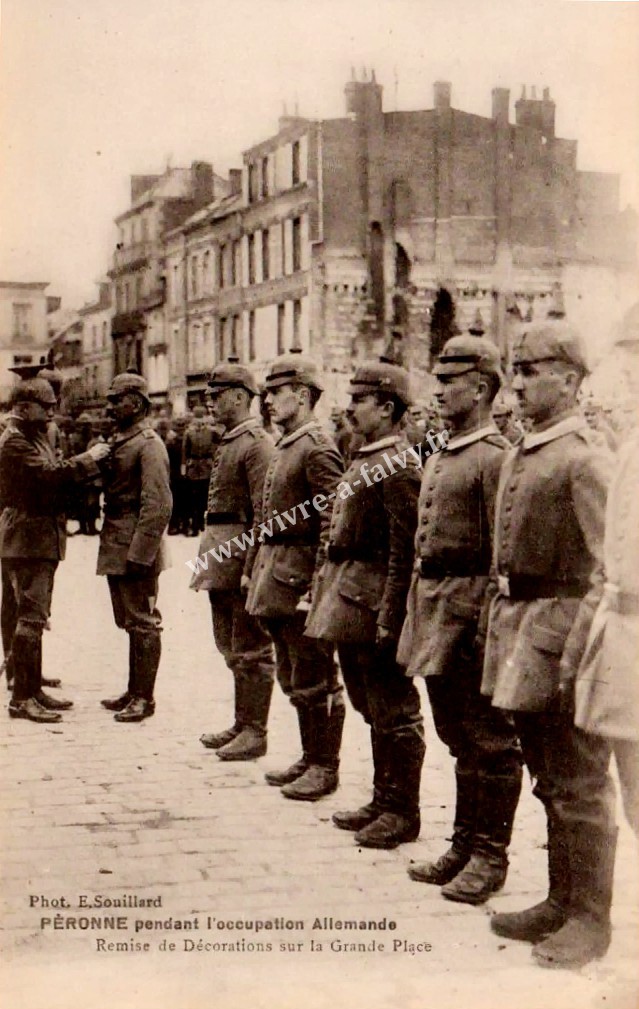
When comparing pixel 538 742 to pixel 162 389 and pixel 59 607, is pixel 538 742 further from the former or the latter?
pixel 162 389

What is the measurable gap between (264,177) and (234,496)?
22471mm

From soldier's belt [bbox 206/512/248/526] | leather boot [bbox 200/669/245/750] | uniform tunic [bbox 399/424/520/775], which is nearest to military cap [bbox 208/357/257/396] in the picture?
soldier's belt [bbox 206/512/248/526]

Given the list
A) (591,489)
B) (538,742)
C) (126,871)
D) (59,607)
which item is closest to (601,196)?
(591,489)

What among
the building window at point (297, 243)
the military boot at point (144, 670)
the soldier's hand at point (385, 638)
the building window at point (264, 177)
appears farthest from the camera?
the building window at point (297, 243)

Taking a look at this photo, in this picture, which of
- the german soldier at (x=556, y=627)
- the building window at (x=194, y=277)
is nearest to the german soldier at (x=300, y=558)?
the german soldier at (x=556, y=627)

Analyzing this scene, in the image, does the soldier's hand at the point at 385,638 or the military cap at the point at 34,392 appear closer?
the soldier's hand at the point at 385,638

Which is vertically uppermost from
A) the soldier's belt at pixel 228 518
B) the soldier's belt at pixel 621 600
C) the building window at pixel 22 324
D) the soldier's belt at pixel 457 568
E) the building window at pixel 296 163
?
the building window at pixel 296 163

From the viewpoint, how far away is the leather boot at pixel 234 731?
7.64 metres

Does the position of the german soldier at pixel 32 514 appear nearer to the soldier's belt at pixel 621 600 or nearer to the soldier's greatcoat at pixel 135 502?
the soldier's greatcoat at pixel 135 502

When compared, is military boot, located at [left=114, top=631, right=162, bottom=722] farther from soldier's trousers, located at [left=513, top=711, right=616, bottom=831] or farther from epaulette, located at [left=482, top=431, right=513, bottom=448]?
soldier's trousers, located at [left=513, top=711, right=616, bottom=831]

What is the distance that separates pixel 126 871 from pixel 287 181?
23.1 metres

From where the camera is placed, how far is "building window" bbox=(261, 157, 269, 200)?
92.3ft

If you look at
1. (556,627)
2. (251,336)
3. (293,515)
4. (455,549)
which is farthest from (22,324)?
(251,336)

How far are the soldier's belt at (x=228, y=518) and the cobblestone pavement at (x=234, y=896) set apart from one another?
4.55 feet
